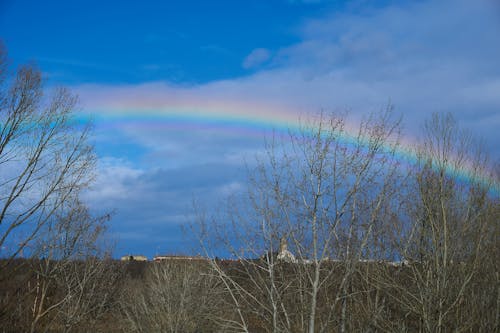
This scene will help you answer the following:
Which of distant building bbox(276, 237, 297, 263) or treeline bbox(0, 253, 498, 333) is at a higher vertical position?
distant building bbox(276, 237, 297, 263)

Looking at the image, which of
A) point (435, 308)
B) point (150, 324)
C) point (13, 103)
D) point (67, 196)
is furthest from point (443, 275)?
point (13, 103)

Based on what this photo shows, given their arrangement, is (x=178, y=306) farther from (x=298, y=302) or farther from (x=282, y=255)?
(x=282, y=255)

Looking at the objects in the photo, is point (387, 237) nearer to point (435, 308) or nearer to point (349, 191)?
point (435, 308)

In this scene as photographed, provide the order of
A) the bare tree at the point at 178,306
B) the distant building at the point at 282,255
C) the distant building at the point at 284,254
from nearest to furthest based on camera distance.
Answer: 1. the distant building at the point at 282,255
2. the distant building at the point at 284,254
3. the bare tree at the point at 178,306

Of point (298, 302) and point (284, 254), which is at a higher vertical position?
point (284, 254)

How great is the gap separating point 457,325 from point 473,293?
3.40ft

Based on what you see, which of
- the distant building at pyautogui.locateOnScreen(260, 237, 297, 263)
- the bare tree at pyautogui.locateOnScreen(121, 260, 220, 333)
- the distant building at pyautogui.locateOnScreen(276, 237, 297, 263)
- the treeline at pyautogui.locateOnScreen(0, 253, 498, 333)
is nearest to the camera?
the distant building at pyautogui.locateOnScreen(260, 237, 297, 263)

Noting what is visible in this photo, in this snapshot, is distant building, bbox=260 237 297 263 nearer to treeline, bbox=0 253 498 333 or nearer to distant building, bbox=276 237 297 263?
distant building, bbox=276 237 297 263

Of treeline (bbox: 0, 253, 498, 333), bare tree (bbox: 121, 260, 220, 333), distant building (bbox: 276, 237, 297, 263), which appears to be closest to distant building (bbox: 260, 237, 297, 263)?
distant building (bbox: 276, 237, 297, 263)

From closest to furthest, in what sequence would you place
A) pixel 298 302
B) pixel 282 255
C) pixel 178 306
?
pixel 282 255 < pixel 298 302 < pixel 178 306

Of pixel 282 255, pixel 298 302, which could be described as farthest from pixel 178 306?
pixel 282 255

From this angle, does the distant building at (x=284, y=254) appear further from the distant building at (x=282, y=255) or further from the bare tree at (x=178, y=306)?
the bare tree at (x=178, y=306)

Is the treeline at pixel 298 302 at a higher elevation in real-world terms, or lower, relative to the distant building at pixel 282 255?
lower

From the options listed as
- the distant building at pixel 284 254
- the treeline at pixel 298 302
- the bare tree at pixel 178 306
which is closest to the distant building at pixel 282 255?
the distant building at pixel 284 254
